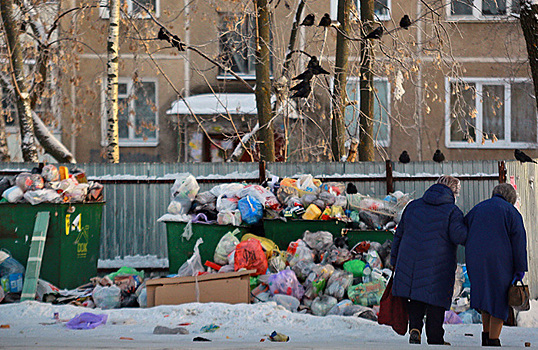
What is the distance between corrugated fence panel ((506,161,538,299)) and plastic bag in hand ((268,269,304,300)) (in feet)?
8.99

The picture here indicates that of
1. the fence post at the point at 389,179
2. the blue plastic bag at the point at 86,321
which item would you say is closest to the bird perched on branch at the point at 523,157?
the fence post at the point at 389,179

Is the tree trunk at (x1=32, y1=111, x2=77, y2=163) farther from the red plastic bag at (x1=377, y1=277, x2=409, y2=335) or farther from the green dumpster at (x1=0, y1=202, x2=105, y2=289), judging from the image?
the red plastic bag at (x1=377, y1=277, x2=409, y2=335)

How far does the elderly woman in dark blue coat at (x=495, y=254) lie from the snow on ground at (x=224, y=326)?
0.93 meters

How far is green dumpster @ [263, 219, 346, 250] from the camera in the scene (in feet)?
29.7

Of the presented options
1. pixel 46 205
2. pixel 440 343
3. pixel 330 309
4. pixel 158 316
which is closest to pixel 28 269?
pixel 46 205

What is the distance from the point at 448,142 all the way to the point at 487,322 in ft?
46.0

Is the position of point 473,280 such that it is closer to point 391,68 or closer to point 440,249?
point 440,249

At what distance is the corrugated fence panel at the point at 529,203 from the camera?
351 inches

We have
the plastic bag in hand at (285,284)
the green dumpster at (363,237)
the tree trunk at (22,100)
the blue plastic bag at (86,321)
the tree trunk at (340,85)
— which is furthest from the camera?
the tree trunk at (22,100)

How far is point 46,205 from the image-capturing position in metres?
9.04

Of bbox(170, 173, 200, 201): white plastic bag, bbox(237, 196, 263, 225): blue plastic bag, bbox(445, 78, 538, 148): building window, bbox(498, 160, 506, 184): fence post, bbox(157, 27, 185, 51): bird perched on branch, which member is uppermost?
bbox(157, 27, 185, 51): bird perched on branch

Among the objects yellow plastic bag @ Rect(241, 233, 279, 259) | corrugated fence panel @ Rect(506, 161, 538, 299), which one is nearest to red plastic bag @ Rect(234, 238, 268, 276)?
yellow plastic bag @ Rect(241, 233, 279, 259)

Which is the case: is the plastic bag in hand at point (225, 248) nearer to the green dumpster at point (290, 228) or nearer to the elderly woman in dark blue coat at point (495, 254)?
the green dumpster at point (290, 228)

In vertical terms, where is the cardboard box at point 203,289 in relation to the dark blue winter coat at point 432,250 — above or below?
below
